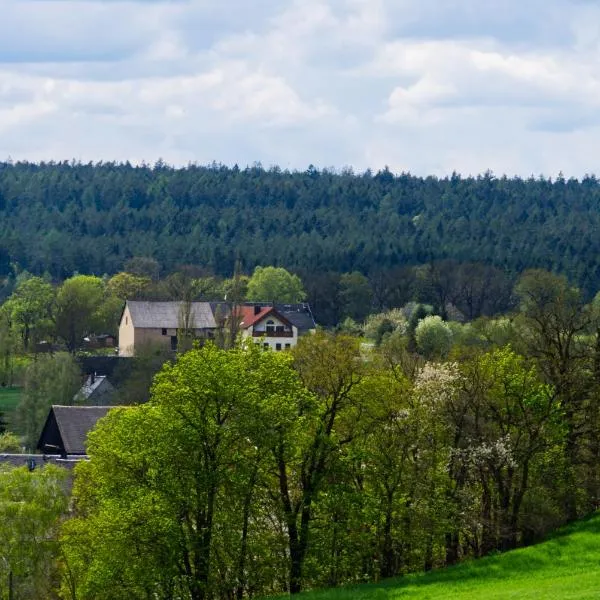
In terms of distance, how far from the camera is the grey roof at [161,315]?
424ft

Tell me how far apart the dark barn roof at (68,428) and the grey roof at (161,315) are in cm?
5833

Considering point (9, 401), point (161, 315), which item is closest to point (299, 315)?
point (161, 315)

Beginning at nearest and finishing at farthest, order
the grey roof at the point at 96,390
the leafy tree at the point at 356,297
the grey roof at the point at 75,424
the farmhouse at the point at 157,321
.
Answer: the grey roof at the point at 75,424 < the grey roof at the point at 96,390 < the farmhouse at the point at 157,321 < the leafy tree at the point at 356,297

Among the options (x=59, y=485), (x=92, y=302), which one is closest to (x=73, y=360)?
(x=92, y=302)

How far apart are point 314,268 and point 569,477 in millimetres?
144408

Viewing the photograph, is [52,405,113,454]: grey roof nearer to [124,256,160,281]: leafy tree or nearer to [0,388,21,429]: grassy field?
[0,388,21,429]: grassy field

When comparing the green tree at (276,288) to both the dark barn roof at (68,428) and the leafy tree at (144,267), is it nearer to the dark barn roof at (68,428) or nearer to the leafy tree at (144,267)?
the leafy tree at (144,267)

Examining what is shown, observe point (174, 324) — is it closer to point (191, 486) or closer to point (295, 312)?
point (295, 312)

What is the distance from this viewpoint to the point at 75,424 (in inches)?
2709

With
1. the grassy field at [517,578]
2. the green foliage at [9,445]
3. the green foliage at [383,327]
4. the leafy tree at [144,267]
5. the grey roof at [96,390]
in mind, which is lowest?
the grassy field at [517,578]

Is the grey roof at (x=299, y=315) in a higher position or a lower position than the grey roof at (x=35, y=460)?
higher

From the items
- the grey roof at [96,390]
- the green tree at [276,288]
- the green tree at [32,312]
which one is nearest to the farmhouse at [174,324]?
the green tree at [32,312]

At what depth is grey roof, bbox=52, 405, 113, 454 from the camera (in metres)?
67.5

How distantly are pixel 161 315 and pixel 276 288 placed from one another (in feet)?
119
